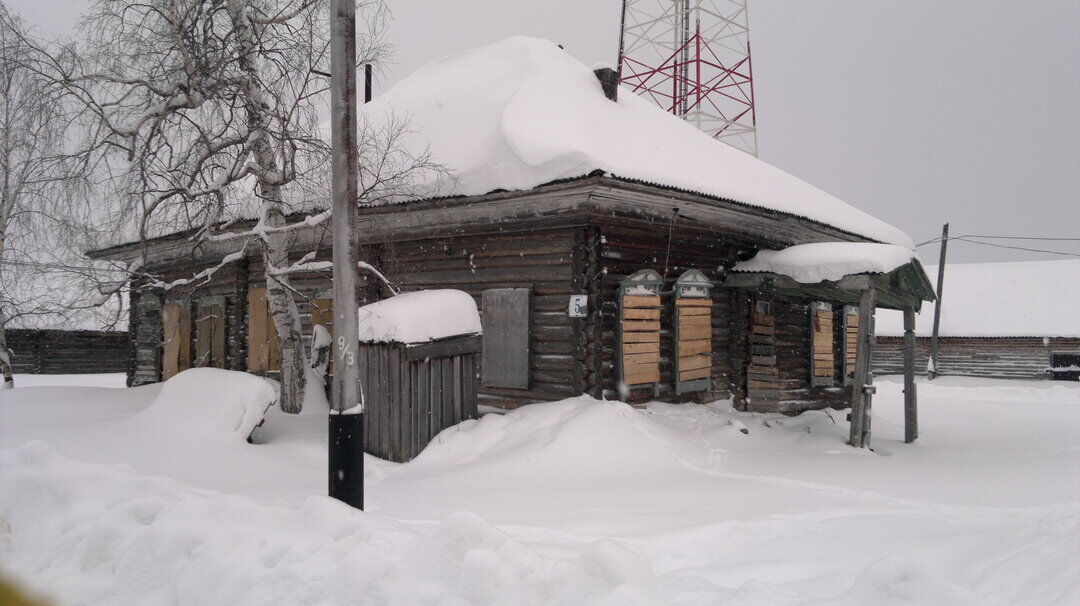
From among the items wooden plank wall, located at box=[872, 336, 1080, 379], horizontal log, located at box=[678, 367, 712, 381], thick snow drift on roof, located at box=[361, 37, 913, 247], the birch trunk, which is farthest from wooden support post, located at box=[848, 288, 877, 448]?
wooden plank wall, located at box=[872, 336, 1080, 379]

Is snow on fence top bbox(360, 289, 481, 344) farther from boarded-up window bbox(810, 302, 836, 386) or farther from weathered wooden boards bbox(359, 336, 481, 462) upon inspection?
boarded-up window bbox(810, 302, 836, 386)

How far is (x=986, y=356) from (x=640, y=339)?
24589 mm

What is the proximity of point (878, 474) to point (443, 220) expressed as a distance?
6805 millimetres

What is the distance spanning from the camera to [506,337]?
9695mm

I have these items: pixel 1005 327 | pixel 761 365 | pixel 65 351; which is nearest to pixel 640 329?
pixel 761 365

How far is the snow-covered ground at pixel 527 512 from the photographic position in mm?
3041

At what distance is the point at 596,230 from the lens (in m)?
9.13

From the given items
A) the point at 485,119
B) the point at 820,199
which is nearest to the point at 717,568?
the point at 485,119

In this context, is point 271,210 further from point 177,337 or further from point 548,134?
point 177,337

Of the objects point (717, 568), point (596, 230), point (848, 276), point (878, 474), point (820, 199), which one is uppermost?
point (820, 199)

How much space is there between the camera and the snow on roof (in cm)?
2628

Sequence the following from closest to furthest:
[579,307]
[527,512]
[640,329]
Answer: [527,512]
[579,307]
[640,329]

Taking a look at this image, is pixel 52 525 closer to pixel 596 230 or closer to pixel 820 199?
pixel 596 230

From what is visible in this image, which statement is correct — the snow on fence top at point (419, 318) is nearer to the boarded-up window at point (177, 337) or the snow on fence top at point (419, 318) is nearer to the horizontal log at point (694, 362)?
the horizontal log at point (694, 362)
